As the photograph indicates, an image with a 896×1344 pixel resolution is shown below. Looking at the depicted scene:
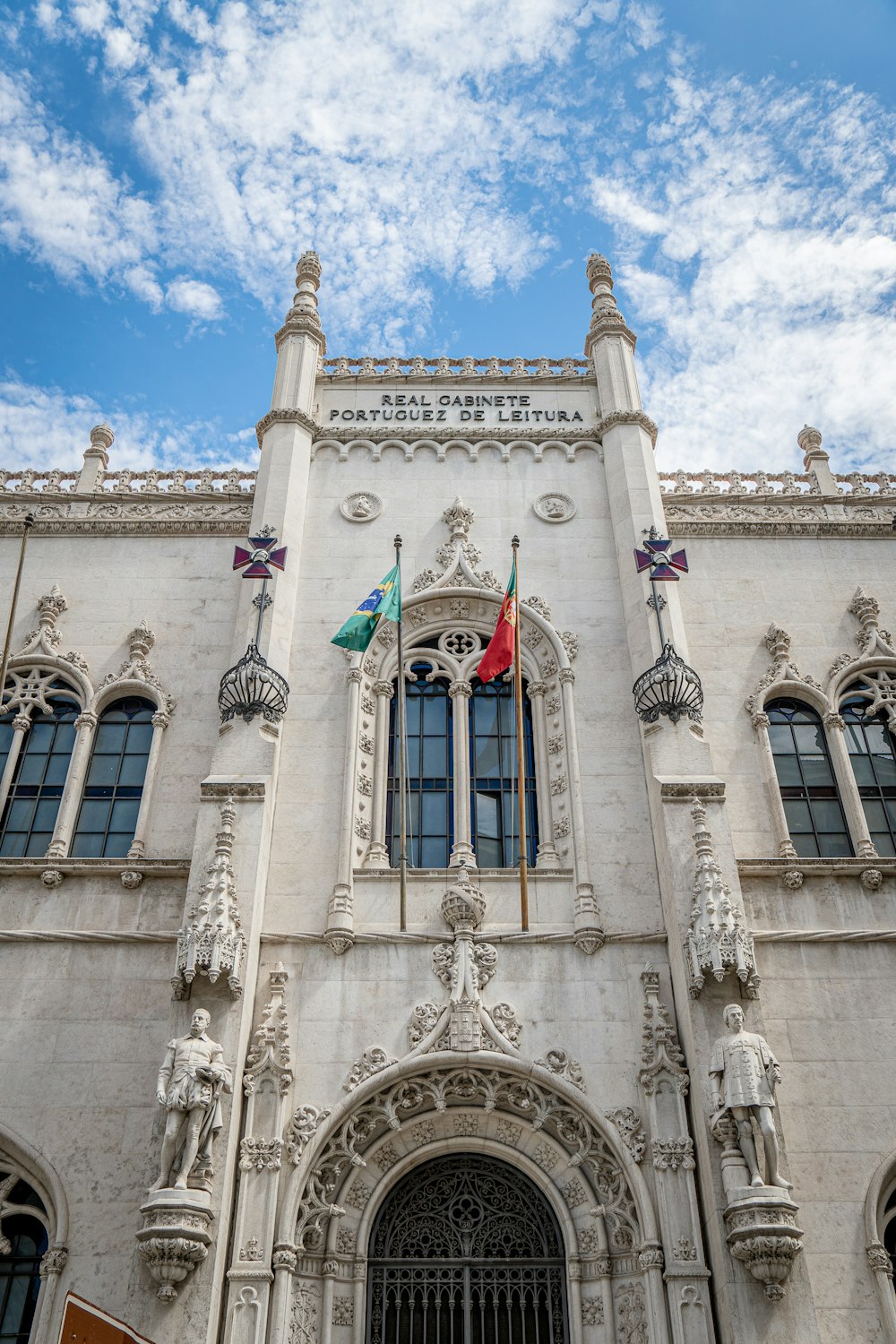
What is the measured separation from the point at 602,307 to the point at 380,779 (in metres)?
11.9

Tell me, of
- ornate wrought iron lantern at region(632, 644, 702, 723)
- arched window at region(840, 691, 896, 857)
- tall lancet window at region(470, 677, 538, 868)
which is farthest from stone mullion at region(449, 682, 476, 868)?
arched window at region(840, 691, 896, 857)

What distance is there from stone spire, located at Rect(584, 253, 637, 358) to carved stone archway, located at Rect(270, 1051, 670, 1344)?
14.7 m

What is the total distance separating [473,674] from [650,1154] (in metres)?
7.92

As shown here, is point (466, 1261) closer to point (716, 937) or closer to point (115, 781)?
point (716, 937)

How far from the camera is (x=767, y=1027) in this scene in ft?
50.1

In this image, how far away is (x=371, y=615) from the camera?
1802 centimetres

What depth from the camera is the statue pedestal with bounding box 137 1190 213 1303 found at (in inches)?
493

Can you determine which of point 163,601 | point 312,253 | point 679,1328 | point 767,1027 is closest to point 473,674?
point 163,601

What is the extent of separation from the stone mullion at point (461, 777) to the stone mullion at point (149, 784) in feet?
14.9

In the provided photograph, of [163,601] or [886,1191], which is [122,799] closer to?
[163,601]

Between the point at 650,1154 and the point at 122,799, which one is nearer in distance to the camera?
the point at 650,1154

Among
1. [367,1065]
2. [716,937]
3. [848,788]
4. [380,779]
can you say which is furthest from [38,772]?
[848,788]

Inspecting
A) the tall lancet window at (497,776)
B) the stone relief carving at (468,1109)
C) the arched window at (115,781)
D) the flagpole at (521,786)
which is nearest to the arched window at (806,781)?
the tall lancet window at (497,776)

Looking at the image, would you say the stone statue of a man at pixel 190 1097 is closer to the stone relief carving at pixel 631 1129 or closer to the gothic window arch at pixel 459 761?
the gothic window arch at pixel 459 761
